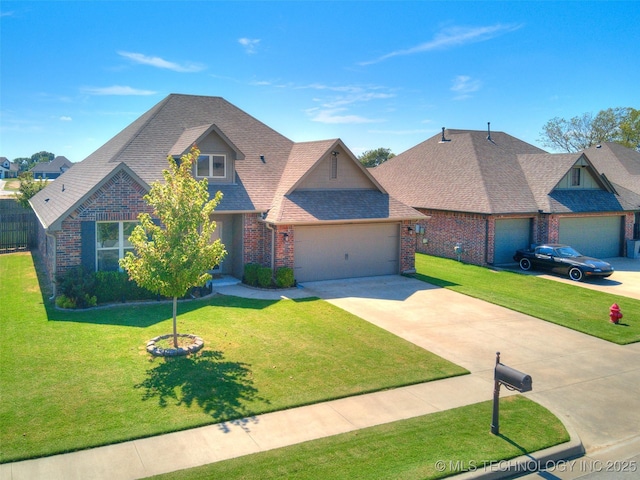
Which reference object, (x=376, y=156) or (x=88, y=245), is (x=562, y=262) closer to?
(x=88, y=245)

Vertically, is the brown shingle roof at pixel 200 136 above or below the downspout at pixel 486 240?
above

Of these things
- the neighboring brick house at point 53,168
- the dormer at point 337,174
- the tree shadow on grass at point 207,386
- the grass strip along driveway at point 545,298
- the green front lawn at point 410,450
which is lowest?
the green front lawn at point 410,450

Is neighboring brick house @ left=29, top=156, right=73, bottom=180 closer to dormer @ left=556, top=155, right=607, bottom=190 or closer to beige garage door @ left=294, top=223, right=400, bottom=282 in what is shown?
beige garage door @ left=294, top=223, right=400, bottom=282

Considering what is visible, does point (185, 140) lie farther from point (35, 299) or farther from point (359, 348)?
point (359, 348)

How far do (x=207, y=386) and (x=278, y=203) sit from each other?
36.6 feet

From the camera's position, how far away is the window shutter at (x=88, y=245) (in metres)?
17.3

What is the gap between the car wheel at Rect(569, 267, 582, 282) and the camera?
72.7ft

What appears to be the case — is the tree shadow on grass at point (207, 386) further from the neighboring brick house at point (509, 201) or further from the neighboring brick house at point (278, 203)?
the neighboring brick house at point (509, 201)

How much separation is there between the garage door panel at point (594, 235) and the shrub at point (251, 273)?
52.3 feet

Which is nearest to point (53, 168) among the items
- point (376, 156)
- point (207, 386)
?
point (376, 156)

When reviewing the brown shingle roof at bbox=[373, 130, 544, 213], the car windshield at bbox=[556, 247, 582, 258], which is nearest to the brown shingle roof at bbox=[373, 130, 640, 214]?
the brown shingle roof at bbox=[373, 130, 544, 213]

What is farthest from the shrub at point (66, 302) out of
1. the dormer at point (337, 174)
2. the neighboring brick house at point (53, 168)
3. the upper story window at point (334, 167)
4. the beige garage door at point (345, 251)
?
the neighboring brick house at point (53, 168)

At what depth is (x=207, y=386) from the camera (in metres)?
10.7

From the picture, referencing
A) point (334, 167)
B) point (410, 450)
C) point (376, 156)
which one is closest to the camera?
point (410, 450)
